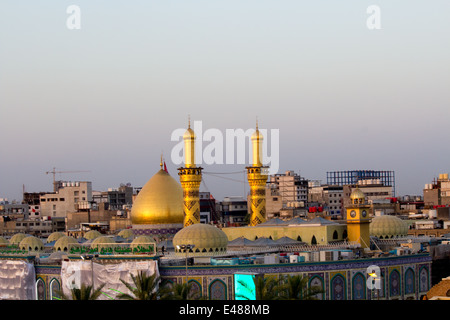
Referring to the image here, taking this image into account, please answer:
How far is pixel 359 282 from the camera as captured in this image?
4534 centimetres

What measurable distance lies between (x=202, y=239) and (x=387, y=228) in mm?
15462

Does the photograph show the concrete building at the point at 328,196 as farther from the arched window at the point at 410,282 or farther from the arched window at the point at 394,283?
the arched window at the point at 394,283

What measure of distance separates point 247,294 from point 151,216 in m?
25.8

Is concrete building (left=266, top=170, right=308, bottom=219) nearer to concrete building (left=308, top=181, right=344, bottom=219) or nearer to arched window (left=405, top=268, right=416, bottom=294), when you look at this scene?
concrete building (left=308, top=181, right=344, bottom=219)

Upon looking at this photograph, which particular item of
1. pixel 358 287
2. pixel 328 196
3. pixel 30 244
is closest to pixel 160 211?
pixel 30 244

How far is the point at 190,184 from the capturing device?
62500mm

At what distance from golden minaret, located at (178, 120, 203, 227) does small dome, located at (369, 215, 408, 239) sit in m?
12.9

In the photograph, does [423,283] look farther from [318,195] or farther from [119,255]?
[318,195]

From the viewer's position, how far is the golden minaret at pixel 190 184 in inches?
2451

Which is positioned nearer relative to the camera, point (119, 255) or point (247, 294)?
point (247, 294)

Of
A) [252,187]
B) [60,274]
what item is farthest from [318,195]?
[60,274]

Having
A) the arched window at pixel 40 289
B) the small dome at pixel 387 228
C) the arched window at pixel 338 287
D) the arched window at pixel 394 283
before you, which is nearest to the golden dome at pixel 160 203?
the small dome at pixel 387 228

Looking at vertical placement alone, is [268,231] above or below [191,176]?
below

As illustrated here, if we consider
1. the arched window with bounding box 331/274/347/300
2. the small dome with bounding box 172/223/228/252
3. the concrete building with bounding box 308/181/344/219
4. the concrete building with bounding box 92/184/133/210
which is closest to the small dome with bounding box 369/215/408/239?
the arched window with bounding box 331/274/347/300
